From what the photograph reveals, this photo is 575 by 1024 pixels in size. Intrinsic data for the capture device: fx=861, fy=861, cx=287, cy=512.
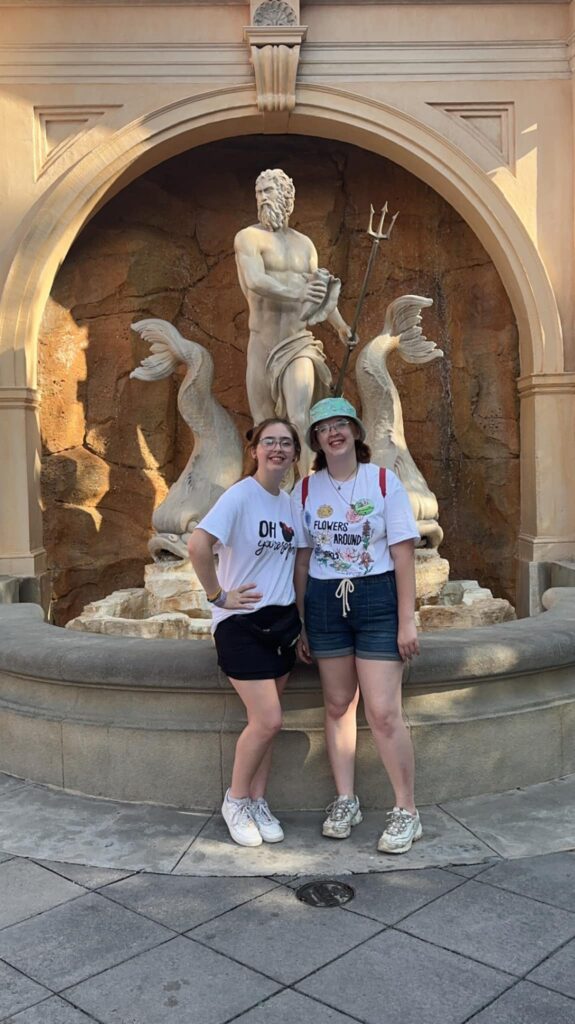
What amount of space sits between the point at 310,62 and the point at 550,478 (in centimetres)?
397

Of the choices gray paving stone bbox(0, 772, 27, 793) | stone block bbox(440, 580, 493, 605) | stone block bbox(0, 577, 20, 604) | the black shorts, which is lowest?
gray paving stone bbox(0, 772, 27, 793)

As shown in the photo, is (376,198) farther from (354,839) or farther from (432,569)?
(354,839)

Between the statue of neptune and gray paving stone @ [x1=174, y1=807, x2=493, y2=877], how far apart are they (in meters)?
3.23

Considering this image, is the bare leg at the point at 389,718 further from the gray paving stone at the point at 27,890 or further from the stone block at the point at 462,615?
the stone block at the point at 462,615

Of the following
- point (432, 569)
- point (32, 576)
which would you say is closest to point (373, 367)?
point (432, 569)

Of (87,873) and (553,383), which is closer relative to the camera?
(87,873)

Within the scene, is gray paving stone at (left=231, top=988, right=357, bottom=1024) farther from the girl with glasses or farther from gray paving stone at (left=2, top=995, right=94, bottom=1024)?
the girl with glasses

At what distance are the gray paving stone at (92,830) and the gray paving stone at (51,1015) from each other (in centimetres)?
73

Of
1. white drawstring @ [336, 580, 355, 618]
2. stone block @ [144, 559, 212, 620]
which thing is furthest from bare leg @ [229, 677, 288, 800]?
stone block @ [144, 559, 212, 620]

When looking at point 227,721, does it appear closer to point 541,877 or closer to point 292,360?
point 541,877

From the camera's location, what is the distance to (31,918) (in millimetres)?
2490

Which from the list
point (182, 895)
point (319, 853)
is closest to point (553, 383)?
point (319, 853)

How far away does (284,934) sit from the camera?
7.78ft

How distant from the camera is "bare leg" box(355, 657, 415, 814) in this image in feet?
9.43
